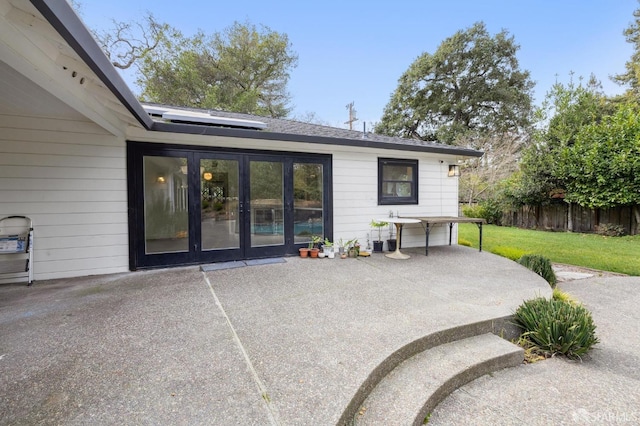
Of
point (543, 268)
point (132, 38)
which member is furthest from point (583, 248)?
point (132, 38)

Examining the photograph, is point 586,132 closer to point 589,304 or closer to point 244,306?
point 589,304

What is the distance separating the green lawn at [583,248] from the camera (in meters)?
5.88

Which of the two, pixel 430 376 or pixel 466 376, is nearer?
pixel 430 376

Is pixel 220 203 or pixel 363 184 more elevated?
pixel 363 184

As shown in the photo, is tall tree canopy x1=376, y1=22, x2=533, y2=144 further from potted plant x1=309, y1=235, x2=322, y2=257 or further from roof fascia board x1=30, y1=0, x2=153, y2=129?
roof fascia board x1=30, y1=0, x2=153, y2=129

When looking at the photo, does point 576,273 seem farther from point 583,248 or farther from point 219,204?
point 219,204

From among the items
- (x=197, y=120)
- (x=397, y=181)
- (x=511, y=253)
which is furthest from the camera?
(x=397, y=181)

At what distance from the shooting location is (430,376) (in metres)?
2.03

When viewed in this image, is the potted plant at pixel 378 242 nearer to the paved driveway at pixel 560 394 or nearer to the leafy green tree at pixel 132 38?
the paved driveway at pixel 560 394

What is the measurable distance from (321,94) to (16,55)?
1807 cm

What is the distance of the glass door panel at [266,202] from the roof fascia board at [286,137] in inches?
24.7

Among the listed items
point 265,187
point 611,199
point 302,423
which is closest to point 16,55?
point 302,423

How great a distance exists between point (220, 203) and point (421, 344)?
142 inches

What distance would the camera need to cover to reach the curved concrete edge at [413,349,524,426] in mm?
1811
